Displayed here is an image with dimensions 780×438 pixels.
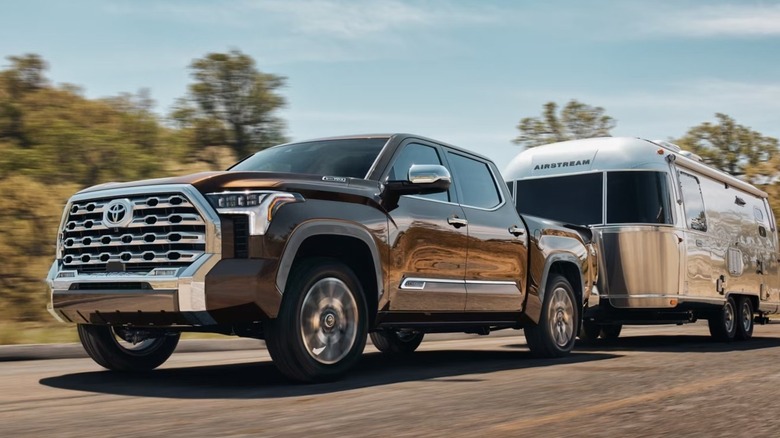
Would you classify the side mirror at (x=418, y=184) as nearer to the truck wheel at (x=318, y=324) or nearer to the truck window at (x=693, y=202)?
the truck wheel at (x=318, y=324)

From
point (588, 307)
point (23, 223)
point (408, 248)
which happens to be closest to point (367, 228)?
point (408, 248)

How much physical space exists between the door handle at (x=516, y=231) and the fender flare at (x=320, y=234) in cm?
A: 230

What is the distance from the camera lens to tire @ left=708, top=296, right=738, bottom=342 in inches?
558

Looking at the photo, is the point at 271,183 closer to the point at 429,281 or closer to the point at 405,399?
the point at 405,399

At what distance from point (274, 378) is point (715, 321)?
8681mm

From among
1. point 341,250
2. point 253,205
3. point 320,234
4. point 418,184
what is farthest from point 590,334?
point 253,205

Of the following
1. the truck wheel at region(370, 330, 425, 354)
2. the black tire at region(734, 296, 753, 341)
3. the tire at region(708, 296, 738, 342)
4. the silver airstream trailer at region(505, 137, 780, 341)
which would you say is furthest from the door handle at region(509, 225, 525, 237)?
the black tire at region(734, 296, 753, 341)

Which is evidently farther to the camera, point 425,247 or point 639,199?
point 639,199

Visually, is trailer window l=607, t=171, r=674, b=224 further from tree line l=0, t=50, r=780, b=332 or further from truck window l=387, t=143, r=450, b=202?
tree line l=0, t=50, r=780, b=332

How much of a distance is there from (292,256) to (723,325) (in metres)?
9.50

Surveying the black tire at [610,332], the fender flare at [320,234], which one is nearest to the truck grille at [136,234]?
the fender flare at [320,234]

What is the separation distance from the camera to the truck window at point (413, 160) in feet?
26.2

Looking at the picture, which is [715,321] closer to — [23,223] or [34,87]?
[23,223]

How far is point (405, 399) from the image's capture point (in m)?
6.25
